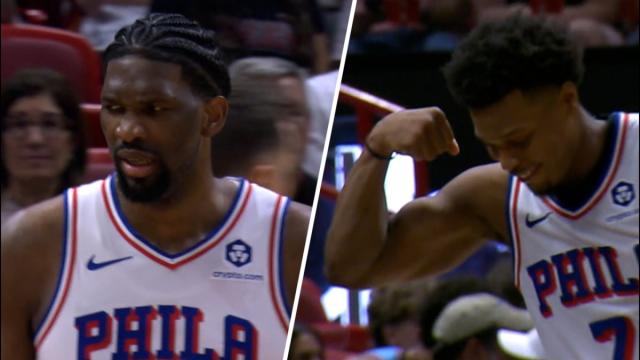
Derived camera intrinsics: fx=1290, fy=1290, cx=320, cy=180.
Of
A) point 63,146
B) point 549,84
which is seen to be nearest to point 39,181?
point 63,146

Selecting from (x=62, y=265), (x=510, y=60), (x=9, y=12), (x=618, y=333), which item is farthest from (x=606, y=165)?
(x=9, y=12)

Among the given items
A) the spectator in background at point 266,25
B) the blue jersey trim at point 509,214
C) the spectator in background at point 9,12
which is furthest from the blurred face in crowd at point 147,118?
the spectator in background at point 9,12

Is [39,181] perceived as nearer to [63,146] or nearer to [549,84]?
[63,146]

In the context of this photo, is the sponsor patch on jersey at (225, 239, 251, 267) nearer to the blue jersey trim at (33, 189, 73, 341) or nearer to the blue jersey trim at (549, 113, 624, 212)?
the blue jersey trim at (33, 189, 73, 341)

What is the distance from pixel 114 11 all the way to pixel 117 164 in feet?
2.14

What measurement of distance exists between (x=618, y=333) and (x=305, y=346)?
13.9 inches

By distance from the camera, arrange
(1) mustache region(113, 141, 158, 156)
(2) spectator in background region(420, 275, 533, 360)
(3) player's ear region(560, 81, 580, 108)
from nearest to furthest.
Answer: (1) mustache region(113, 141, 158, 156) < (3) player's ear region(560, 81, 580, 108) < (2) spectator in background region(420, 275, 533, 360)

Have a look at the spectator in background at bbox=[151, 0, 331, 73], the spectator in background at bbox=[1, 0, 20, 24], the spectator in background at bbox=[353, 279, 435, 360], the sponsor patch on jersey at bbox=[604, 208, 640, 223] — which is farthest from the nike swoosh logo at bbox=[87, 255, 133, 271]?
the spectator in background at bbox=[1, 0, 20, 24]

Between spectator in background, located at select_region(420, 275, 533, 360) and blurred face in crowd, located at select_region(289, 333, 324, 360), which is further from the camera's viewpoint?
spectator in background, located at select_region(420, 275, 533, 360)

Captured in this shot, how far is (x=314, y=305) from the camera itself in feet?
3.01

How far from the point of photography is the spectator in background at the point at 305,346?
86cm

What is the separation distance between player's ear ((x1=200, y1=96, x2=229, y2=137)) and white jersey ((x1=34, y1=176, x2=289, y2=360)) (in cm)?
6

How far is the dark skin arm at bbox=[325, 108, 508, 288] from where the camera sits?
0.86 metres

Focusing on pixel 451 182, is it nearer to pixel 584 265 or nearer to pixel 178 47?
pixel 584 265
